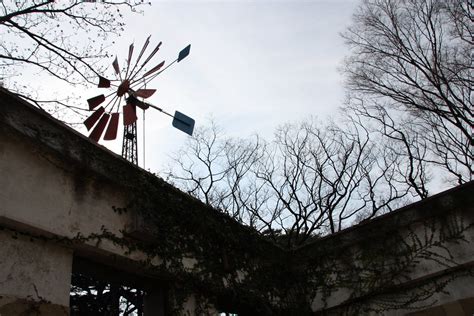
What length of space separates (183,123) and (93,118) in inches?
57.0

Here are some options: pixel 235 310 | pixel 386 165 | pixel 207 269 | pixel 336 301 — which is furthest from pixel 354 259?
pixel 386 165

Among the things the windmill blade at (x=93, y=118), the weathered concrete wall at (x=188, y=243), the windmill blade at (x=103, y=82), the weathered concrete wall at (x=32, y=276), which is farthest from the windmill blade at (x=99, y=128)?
the weathered concrete wall at (x=32, y=276)

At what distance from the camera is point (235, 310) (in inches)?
281

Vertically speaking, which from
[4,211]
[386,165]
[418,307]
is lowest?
[418,307]

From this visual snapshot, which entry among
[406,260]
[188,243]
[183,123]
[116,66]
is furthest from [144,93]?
[406,260]

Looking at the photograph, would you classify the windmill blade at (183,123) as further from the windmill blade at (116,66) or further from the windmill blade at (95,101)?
the windmill blade at (116,66)

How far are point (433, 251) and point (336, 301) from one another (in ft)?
6.22

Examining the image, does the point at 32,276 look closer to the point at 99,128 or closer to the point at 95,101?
the point at 99,128

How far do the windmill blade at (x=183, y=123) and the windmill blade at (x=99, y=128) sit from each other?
1091mm

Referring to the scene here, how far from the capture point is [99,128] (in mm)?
6926

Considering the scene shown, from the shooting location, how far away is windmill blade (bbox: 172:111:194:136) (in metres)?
7.20

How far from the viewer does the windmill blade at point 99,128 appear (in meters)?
6.87

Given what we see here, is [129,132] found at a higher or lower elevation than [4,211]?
higher

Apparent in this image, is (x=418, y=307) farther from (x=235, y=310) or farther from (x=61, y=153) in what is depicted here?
(x=61, y=153)
